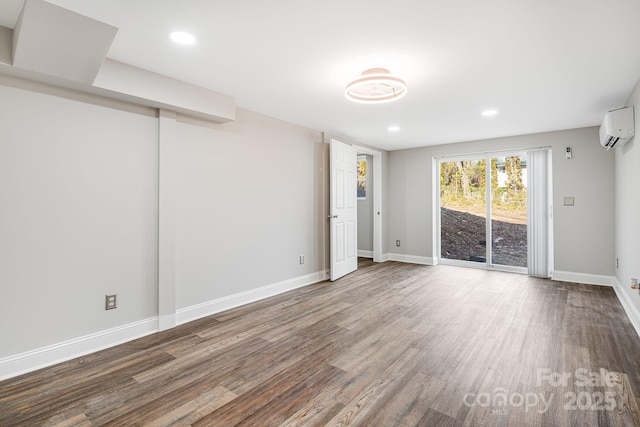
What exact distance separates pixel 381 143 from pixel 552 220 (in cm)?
302

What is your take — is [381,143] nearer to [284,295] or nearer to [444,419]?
[284,295]

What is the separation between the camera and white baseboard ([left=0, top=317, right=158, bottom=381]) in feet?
7.11

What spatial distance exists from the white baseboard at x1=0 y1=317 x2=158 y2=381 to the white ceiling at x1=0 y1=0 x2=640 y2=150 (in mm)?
2256

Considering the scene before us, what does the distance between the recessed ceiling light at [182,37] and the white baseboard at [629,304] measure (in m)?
4.45

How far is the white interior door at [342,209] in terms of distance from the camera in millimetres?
4844

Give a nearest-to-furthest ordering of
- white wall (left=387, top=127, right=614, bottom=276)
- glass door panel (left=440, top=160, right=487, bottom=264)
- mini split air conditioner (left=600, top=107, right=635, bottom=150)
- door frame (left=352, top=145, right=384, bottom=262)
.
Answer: mini split air conditioner (left=600, top=107, right=635, bottom=150)
white wall (left=387, top=127, right=614, bottom=276)
glass door panel (left=440, top=160, right=487, bottom=264)
door frame (left=352, top=145, right=384, bottom=262)

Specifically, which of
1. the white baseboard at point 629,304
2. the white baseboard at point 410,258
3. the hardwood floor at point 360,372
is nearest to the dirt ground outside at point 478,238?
the white baseboard at point 410,258

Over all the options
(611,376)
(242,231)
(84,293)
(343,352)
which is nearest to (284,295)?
(242,231)

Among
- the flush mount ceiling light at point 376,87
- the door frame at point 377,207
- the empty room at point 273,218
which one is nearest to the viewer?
the empty room at point 273,218

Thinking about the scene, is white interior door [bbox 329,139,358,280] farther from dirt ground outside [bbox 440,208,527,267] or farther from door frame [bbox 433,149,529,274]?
dirt ground outside [bbox 440,208,527,267]

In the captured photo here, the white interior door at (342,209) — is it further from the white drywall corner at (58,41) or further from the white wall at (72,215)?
the white drywall corner at (58,41)

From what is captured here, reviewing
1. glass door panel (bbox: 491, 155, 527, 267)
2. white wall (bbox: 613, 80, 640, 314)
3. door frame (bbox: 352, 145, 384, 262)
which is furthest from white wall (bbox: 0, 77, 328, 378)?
glass door panel (bbox: 491, 155, 527, 267)

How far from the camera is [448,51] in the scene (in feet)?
7.59

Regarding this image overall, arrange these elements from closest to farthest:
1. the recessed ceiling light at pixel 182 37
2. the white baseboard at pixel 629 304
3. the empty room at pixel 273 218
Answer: the empty room at pixel 273 218 → the recessed ceiling light at pixel 182 37 → the white baseboard at pixel 629 304
